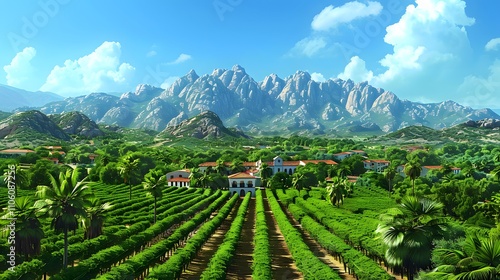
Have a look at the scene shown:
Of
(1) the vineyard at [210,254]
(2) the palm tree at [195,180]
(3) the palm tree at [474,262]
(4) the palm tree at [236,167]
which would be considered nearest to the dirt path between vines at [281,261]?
(1) the vineyard at [210,254]

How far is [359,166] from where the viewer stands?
586ft

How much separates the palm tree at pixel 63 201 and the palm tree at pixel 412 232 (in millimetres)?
23662

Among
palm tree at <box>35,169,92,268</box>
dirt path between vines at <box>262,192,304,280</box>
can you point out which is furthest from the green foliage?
palm tree at <box>35,169,92,268</box>

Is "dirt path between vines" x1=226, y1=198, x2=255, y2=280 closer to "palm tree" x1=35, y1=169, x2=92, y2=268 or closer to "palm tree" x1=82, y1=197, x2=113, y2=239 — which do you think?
"palm tree" x1=82, y1=197, x2=113, y2=239

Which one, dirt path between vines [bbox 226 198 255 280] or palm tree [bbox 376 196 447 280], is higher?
palm tree [bbox 376 196 447 280]

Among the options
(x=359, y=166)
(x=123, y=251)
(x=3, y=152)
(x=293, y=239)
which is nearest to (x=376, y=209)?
(x=293, y=239)

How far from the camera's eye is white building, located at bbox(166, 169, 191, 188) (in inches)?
5714

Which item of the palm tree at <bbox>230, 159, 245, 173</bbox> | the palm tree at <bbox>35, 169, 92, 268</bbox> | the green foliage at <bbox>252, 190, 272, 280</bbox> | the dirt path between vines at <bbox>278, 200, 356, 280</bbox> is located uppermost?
the palm tree at <bbox>230, 159, 245, 173</bbox>

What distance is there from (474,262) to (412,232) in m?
8.31

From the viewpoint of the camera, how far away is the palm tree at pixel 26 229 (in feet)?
107

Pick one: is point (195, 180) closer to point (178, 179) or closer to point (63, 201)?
point (178, 179)

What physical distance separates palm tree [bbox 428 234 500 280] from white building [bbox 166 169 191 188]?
131041 millimetres

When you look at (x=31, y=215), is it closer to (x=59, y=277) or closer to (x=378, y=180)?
(x=59, y=277)

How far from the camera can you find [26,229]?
1304 inches
